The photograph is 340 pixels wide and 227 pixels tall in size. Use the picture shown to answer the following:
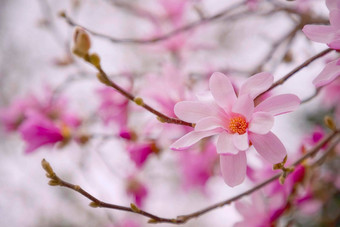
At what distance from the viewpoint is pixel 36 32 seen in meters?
1.90

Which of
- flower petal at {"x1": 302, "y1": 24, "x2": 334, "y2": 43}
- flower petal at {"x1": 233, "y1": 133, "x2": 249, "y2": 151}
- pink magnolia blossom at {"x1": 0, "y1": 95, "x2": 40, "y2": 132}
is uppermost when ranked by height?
pink magnolia blossom at {"x1": 0, "y1": 95, "x2": 40, "y2": 132}

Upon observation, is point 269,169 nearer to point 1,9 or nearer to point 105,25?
point 105,25

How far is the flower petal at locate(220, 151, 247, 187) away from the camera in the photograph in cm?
33

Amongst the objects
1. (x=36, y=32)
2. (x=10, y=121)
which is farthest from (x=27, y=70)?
(x=10, y=121)

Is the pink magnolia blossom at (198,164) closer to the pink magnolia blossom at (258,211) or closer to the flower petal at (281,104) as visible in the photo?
the pink magnolia blossom at (258,211)

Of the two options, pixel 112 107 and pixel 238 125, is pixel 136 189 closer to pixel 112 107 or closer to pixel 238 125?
pixel 112 107

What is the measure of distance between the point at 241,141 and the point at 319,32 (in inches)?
4.7

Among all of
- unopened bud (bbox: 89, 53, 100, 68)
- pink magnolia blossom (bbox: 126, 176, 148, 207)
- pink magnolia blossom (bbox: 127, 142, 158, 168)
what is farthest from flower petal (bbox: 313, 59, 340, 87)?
pink magnolia blossom (bbox: 126, 176, 148, 207)

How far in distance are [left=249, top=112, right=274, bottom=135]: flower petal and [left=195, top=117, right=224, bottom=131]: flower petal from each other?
3cm

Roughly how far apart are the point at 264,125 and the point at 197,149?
473mm

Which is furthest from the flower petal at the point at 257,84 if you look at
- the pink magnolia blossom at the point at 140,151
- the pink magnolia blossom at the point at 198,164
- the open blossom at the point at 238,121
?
the pink magnolia blossom at the point at 198,164

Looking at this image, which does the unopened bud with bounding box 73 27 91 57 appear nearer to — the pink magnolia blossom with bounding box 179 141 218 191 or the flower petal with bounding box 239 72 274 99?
the flower petal with bounding box 239 72 274 99

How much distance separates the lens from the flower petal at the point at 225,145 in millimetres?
321

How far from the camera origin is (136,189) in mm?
928
